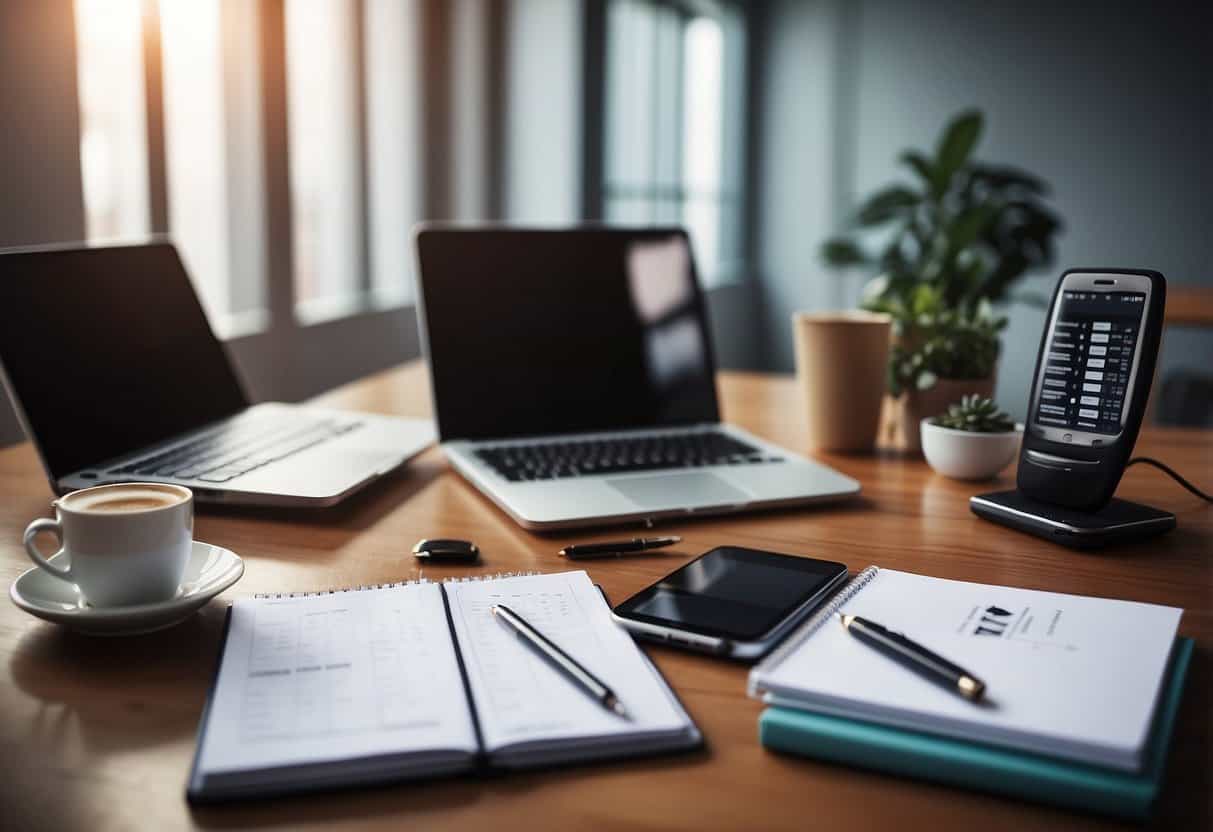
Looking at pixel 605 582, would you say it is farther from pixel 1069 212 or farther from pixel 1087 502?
pixel 1069 212

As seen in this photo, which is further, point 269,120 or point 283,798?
point 269,120

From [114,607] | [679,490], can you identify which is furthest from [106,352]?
[679,490]

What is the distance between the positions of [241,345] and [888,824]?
182cm

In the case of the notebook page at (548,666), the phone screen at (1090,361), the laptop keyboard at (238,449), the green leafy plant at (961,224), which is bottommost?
the notebook page at (548,666)

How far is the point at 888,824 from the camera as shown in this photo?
47 centimetres

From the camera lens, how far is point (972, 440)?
3.43 ft

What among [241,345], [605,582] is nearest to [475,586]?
[605,582]

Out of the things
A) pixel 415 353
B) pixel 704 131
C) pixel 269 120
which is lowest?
pixel 415 353

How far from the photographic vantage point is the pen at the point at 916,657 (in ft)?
1.75

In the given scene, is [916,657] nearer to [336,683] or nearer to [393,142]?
[336,683]

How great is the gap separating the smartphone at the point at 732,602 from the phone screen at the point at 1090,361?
29 centimetres

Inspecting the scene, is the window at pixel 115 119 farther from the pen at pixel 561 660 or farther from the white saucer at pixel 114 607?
the pen at pixel 561 660

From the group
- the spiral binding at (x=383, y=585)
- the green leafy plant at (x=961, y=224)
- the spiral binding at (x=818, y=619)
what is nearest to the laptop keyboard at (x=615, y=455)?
the spiral binding at (x=383, y=585)

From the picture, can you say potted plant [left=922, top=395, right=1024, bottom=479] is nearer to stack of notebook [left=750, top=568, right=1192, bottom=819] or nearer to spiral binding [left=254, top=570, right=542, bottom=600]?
stack of notebook [left=750, top=568, right=1192, bottom=819]
